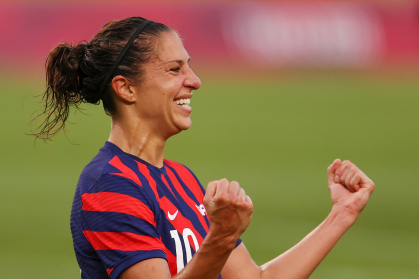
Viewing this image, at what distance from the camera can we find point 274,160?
28.5ft

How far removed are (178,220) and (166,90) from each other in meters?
0.50

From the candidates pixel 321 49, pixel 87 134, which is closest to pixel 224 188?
pixel 87 134

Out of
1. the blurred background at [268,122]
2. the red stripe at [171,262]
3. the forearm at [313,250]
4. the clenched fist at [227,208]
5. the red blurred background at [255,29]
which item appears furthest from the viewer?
the red blurred background at [255,29]

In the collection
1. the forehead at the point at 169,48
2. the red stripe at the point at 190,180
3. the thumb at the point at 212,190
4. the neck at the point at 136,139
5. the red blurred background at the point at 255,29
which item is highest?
the red blurred background at the point at 255,29

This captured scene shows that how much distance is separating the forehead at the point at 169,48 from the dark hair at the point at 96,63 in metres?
0.02

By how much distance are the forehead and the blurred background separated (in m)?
0.61

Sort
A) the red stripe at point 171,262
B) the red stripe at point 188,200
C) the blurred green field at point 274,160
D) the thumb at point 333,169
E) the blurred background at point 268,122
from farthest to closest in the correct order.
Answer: the blurred background at point 268,122
the blurred green field at point 274,160
the thumb at point 333,169
the red stripe at point 188,200
the red stripe at point 171,262

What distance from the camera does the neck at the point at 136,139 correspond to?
2002mm

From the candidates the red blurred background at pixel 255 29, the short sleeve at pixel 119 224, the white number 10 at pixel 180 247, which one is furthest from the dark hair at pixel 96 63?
the red blurred background at pixel 255 29

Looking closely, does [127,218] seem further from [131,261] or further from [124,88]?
[124,88]

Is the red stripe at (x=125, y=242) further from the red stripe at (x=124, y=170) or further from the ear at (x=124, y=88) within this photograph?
the ear at (x=124, y=88)

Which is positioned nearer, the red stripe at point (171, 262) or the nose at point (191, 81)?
the red stripe at point (171, 262)

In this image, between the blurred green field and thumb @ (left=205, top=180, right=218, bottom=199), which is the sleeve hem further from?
the blurred green field

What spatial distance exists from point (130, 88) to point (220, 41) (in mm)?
13327
